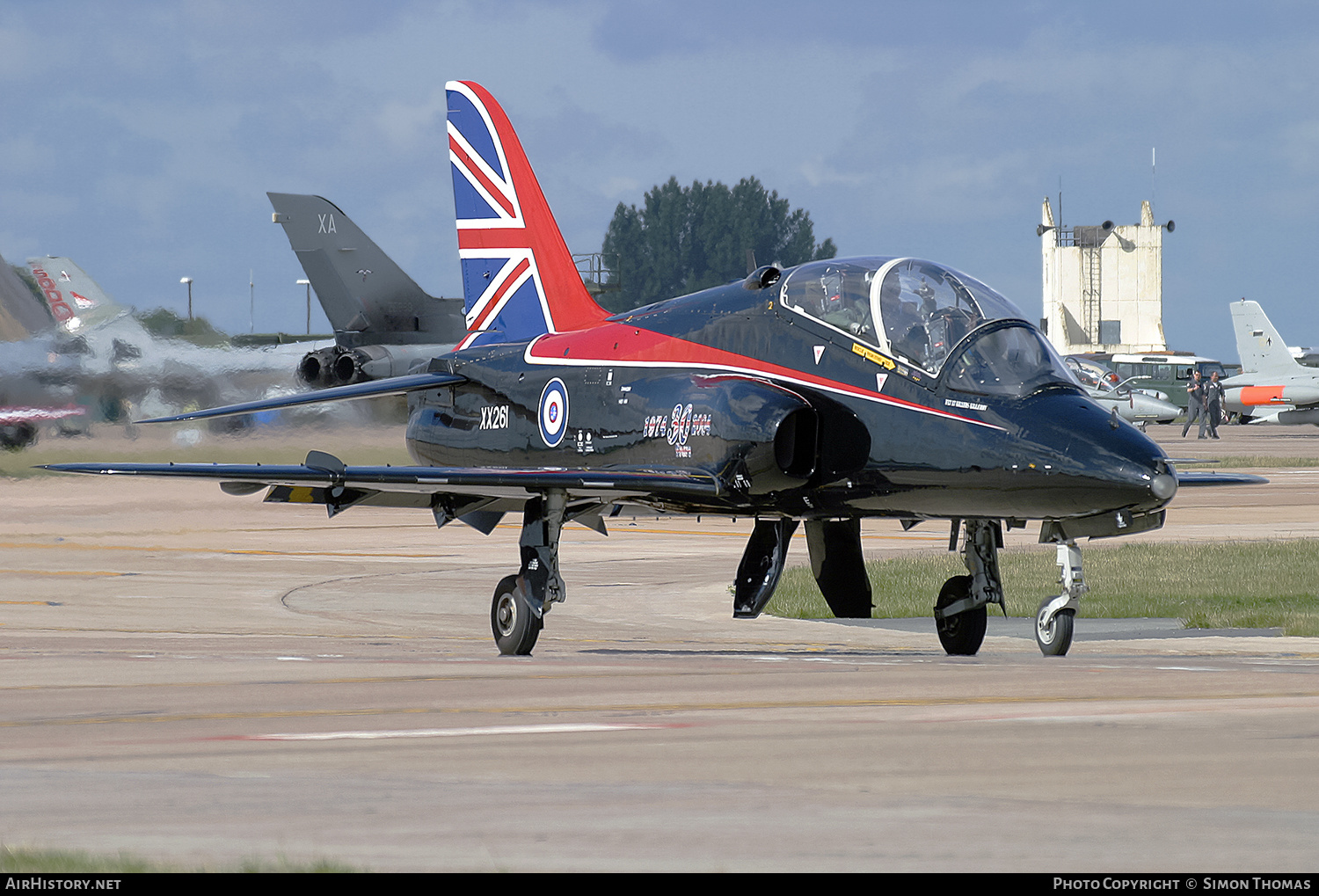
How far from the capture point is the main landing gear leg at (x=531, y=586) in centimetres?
1376

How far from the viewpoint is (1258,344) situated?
7138 cm

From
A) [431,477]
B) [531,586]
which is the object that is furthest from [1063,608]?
[431,477]

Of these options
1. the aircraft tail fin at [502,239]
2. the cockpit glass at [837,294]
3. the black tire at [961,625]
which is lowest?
the black tire at [961,625]

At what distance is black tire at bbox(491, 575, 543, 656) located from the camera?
541 inches

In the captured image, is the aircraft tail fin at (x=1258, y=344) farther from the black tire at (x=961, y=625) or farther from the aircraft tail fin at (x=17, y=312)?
the black tire at (x=961, y=625)

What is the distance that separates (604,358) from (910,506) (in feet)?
12.6

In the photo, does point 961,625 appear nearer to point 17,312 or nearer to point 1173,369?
point 17,312

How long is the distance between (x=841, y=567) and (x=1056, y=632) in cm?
300

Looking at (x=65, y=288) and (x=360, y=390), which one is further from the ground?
(x=65, y=288)

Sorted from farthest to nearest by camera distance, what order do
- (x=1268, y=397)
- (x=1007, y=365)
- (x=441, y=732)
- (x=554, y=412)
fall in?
(x=1268, y=397)
(x=554, y=412)
(x=1007, y=365)
(x=441, y=732)

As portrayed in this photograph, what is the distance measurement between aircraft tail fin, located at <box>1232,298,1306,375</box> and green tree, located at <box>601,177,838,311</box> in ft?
261

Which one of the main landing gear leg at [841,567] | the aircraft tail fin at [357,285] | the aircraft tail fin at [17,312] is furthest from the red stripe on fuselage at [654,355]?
the aircraft tail fin at [357,285]

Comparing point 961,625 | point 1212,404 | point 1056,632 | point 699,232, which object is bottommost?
point 961,625

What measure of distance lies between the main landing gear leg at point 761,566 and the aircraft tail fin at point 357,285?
2247cm
